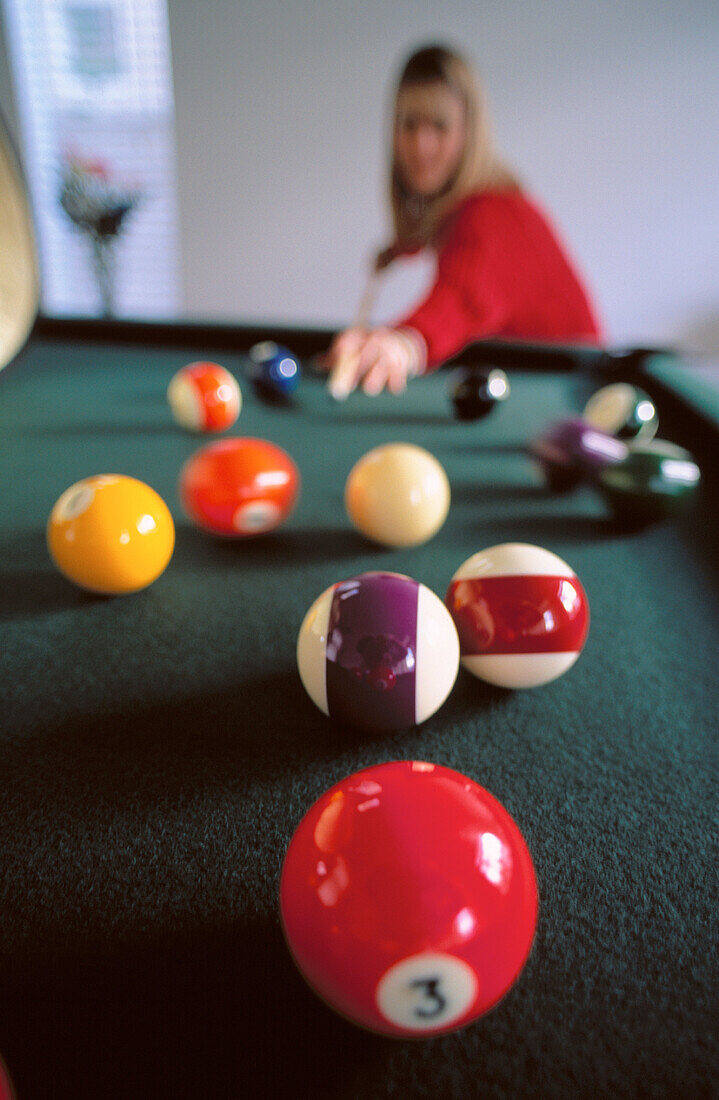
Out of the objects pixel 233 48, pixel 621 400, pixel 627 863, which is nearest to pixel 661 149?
pixel 233 48

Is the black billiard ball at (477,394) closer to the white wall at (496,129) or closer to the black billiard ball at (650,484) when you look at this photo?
the black billiard ball at (650,484)

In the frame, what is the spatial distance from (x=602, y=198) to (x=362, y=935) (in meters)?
3.96

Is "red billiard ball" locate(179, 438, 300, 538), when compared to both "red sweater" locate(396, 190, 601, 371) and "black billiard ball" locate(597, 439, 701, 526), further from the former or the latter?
"red sweater" locate(396, 190, 601, 371)

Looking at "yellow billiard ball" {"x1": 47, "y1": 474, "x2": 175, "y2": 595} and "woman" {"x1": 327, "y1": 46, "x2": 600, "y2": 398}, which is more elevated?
"woman" {"x1": 327, "y1": 46, "x2": 600, "y2": 398}

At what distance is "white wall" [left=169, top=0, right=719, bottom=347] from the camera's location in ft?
10.5

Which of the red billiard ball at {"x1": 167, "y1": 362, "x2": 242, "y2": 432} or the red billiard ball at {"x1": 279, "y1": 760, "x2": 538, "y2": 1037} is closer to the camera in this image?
the red billiard ball at {"x1": 279, "y1": 760, "x2": 538, "y2": 1037}

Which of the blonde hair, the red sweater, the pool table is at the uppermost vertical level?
the blonde hair

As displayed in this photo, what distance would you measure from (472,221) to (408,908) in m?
2.45

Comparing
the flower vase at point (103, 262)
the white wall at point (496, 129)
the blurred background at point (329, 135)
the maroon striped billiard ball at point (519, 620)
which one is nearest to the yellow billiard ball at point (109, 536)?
the maroon striped billiard ball at point (519, 620)

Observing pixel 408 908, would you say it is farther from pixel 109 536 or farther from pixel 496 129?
pixel 496 129

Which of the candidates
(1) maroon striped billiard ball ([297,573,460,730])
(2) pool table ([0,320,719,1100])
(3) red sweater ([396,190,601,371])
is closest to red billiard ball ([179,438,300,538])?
(2) pool table ([0,320,719,1100])

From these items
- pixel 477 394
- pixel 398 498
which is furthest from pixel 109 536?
pixel 477 394

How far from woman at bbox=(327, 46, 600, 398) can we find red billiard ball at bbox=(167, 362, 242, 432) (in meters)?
0.61

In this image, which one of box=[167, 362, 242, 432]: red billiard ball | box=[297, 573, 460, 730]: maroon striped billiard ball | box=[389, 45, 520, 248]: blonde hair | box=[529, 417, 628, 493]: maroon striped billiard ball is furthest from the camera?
box=[389, 45, 520, 248]: blonde hair
